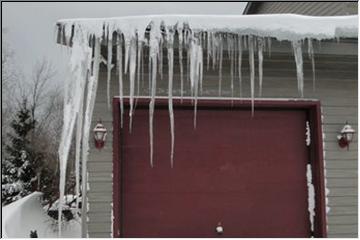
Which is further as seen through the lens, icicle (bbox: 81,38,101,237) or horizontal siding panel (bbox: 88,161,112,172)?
horizontal siding panel (bbox: 88,161,112,172)

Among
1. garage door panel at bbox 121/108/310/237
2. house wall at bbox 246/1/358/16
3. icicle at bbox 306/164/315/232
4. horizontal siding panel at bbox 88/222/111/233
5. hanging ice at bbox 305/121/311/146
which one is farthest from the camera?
house wall at bbox 246/1/358/16

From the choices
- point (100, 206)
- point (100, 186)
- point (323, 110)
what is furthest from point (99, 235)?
point (323, 110)

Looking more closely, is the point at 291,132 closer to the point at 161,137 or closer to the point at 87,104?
the point at 161,137

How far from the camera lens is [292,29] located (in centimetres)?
459

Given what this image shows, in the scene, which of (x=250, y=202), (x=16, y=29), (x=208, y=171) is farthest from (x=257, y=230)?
(x=16, y=29)

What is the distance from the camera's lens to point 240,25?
4527 mm

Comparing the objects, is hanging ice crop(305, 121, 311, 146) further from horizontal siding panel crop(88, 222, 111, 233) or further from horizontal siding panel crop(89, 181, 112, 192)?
horizontal siding panel crop(88, 222, 111, 233)

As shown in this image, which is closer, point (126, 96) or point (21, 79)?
point (126, 96)

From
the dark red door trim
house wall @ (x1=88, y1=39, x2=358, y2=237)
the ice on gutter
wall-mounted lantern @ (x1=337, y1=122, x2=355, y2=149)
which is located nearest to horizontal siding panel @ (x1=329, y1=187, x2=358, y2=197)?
house wall @ (x1=88, y1=39, x2=358, y2=237)

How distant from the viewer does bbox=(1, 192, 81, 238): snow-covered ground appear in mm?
7103

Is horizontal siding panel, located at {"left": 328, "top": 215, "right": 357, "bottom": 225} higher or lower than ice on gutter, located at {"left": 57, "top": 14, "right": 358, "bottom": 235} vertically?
lower

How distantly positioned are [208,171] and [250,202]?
0.58m

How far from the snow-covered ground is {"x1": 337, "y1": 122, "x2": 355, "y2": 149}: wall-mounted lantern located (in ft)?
12.6

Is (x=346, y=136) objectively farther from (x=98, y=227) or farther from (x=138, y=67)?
(x=98, y=227)
